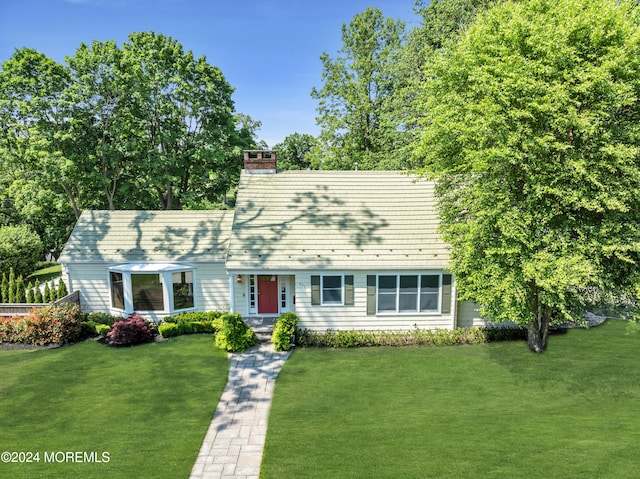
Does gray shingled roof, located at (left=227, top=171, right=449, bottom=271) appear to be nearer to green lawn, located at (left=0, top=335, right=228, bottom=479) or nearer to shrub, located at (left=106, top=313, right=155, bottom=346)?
shrub, located at (left=106, top=313, right=155, bottom=346)

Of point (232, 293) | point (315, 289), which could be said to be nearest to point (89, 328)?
point (232, 293)

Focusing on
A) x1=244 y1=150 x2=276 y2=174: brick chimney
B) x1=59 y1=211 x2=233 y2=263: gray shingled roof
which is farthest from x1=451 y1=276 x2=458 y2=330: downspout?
x1=244 y1=150 x2=276 y2=174: brick chimney

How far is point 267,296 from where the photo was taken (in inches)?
701

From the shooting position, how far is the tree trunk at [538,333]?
14.6m

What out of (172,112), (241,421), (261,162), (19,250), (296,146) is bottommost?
(241,421)

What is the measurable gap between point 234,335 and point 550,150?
40.1 ft

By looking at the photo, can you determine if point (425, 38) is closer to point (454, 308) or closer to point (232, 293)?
point (454, 308)

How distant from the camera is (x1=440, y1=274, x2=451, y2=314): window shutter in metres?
16.3

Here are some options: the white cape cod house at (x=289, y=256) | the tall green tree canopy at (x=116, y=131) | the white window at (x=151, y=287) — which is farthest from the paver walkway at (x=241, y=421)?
the tall green tree canopy at (x=116, y=131)

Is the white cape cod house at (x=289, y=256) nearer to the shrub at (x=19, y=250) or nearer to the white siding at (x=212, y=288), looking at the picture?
the white siding at (x=212, y=288)

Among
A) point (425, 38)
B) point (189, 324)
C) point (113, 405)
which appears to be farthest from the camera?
point (425, 38)

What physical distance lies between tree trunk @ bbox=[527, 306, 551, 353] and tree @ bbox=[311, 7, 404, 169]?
636 inches

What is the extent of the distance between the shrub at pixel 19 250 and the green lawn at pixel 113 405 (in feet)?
39.5

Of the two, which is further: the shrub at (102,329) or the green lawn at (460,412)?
the shrub at (102,329)
